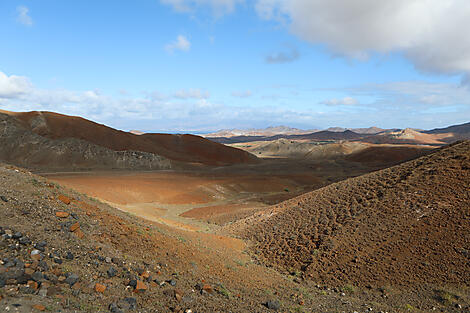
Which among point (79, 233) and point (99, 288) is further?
point (79, 233)

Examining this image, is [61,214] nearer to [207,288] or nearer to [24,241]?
[24,241]

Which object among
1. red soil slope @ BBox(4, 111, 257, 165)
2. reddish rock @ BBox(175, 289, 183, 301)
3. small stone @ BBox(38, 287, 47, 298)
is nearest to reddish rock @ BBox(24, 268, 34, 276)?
small stone @ BBox(38, 287, 47, 298)

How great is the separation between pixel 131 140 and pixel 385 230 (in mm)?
62797

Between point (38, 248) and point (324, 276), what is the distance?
823 centimetres

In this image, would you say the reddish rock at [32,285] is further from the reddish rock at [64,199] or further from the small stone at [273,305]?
the reddish rock at [64,199]

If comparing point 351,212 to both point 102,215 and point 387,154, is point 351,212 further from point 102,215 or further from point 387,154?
point 387,154

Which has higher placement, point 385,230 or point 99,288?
point 99,288

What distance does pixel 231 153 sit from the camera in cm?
7675

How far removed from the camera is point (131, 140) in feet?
216

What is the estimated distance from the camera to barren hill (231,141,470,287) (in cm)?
905

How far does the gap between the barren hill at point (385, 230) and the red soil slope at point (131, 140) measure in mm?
53972

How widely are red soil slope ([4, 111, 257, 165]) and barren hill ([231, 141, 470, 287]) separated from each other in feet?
177

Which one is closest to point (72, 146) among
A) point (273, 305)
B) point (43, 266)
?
point (43, 266)

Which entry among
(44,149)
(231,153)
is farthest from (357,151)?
(44,149)
